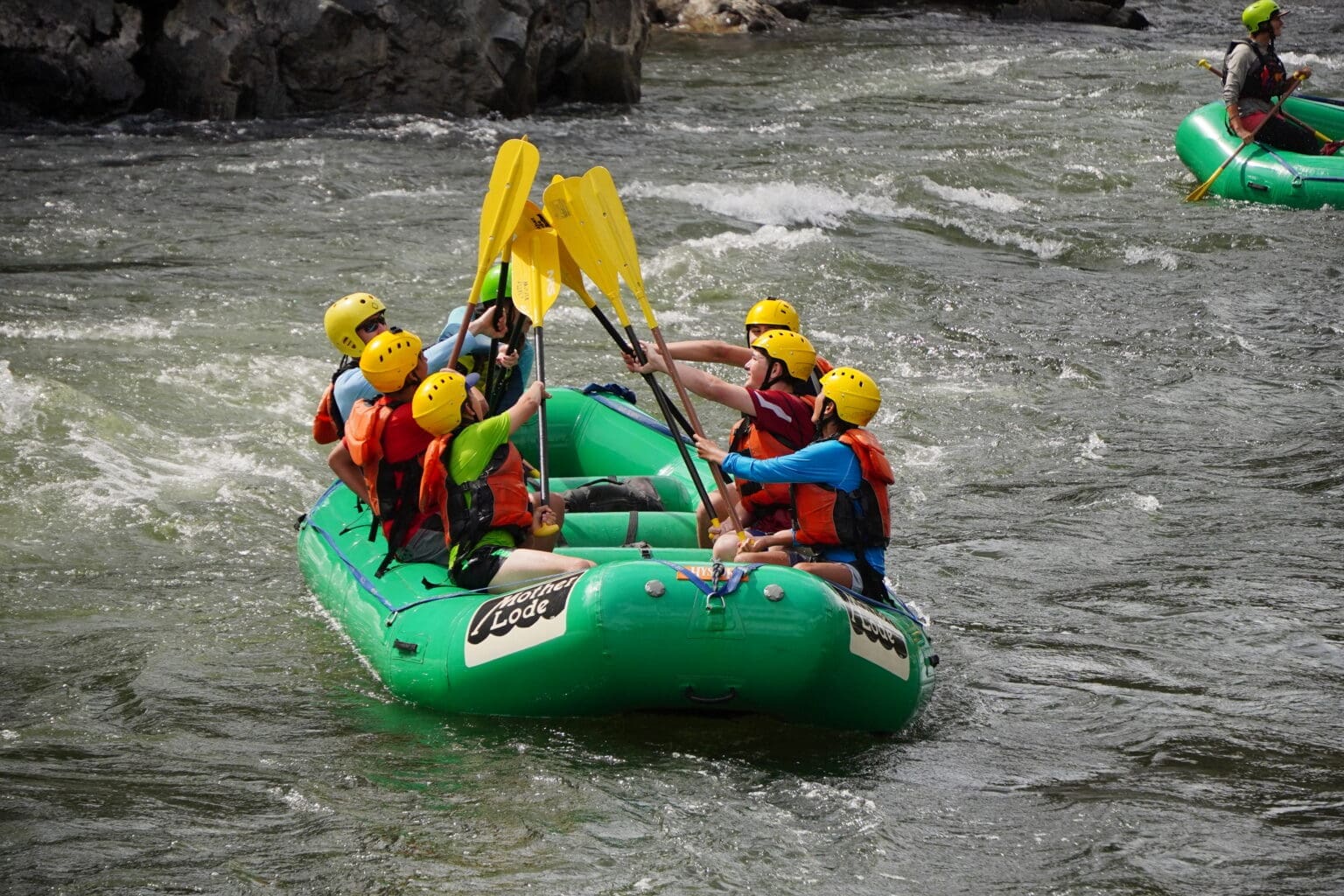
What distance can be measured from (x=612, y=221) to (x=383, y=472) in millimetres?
1323

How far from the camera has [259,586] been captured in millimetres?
6457

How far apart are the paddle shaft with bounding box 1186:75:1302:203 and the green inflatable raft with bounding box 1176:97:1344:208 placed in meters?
0.04

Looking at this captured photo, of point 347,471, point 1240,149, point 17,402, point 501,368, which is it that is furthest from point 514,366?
point 1240,149

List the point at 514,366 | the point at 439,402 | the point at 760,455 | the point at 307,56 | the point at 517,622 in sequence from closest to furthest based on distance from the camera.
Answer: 1. the point at 517,622
2. the point at 439,402
3. the point at 760,455
4. the point at 514,366
5. the point at 307,56

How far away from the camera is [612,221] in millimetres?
6062

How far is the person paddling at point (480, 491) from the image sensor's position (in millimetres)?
5219

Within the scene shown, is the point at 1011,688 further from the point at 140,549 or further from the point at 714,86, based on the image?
the point at 714,86

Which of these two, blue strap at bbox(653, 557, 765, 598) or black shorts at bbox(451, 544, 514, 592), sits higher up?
blue strap at bbox(653, 557, 765, 598)

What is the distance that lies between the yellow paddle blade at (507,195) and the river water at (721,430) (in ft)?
5.07

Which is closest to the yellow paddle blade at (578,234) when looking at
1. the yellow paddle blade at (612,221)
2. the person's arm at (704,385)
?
the yellow paddle blade at (612,221)

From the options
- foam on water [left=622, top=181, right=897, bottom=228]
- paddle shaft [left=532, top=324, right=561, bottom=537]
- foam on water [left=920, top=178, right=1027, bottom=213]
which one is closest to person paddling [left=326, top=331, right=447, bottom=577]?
paddle shaft [left=532, top=324, right=561, bottom=537]

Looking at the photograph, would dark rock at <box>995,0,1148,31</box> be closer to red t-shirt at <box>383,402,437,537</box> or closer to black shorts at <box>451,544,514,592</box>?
red t-shirt at <box>383,402,437,537</box>

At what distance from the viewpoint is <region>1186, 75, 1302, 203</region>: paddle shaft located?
Result: 13.0 m

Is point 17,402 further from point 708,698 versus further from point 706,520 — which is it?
point 708,698
